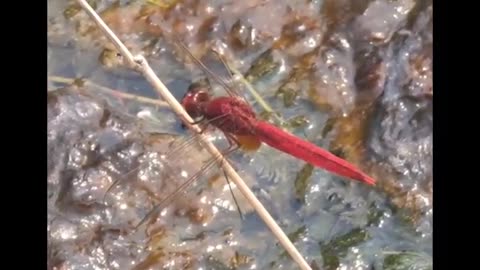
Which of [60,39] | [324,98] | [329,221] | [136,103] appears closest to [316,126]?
[324,98]

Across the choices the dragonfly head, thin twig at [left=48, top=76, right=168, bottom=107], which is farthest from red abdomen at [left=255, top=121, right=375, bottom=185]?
thin twig at [left=48, top=76, right=168, bottom=107]

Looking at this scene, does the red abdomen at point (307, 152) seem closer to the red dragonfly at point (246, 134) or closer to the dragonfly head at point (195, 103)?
the red dragonfly at point (246, 134)

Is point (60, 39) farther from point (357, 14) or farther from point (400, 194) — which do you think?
point (400, 194)

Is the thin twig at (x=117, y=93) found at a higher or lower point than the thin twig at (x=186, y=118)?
lower

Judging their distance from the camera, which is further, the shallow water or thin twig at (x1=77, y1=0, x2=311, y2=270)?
the shallow water

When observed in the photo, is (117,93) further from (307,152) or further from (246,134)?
(307,152)

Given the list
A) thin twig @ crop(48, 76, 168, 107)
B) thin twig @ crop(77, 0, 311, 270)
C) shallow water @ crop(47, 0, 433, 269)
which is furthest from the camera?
thin twig @ crop(48, 76, 168, 107)

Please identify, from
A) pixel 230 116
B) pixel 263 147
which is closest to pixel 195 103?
pixel 230 116

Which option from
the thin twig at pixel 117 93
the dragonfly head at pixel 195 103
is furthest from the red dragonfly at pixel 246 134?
the thin twig at pixel 117 93

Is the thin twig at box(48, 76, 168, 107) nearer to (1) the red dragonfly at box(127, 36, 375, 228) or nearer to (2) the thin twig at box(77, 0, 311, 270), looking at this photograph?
(1) the red dragonfly at box(127, 36, 375, 228)
